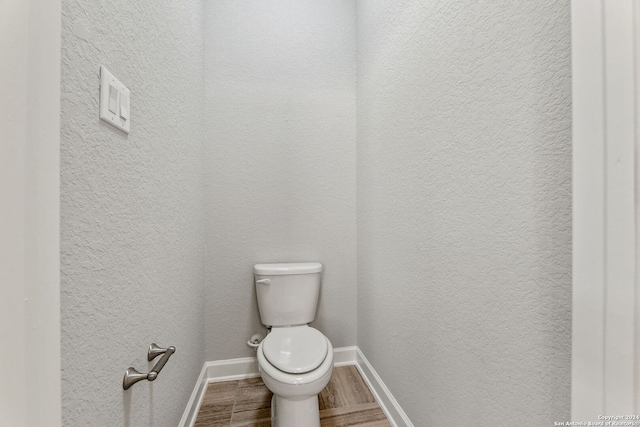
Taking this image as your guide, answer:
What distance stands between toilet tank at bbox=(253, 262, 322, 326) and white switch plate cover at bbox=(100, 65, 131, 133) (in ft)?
3.25

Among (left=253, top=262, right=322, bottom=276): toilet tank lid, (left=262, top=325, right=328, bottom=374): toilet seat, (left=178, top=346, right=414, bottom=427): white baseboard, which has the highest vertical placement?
(left=253, top=262, right=322, bottom=276): toilet tank lid

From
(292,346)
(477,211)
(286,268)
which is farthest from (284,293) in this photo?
(477,211)

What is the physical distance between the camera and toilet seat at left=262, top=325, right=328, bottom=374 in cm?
100

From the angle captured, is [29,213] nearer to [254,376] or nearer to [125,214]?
[125,214]

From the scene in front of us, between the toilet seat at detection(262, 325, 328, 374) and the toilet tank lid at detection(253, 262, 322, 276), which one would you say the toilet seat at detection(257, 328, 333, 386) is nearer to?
the toilet seat at detection(262, 325, 328, 374)

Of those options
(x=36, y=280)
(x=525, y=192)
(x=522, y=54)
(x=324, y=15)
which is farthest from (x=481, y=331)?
(x=324, y=15)

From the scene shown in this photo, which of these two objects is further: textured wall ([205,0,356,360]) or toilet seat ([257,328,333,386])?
textured wall ([205,0,356,360])

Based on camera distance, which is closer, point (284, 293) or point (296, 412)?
point (296, 412)

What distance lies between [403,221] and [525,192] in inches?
20.5

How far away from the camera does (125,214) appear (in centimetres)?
64

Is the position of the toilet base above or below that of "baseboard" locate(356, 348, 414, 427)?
above

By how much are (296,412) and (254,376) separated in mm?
622

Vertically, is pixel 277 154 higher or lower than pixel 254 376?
higher

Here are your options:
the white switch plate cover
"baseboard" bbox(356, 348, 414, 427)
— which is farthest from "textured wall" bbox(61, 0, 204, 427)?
"baseboard" bbox(356, 348, 414, 427)
